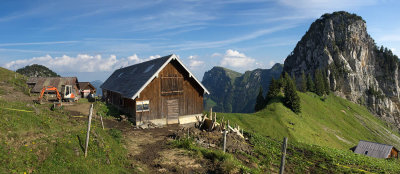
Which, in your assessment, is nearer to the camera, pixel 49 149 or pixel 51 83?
pixel 49 149

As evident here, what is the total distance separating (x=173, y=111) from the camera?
2633 centimetres

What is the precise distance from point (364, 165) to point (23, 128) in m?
27.5

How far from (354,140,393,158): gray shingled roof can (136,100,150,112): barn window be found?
43987 mm

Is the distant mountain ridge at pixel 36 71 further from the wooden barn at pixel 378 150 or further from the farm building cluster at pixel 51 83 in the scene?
the wooden barn at pixel 378 150

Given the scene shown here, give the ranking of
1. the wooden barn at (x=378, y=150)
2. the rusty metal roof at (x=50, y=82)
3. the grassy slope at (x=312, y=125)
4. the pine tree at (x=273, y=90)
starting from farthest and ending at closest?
the pine tree at (x=273, y=90), the rusty metal roof at (x=50, y=82), the grassy slope at (x=312, y=125), the wooden barn at (x=378, y=150)

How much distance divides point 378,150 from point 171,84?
43.2m

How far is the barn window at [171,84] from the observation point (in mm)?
25547

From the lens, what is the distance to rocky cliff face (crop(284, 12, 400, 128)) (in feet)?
382

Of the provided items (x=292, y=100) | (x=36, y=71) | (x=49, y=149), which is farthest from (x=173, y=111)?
(x=36, y=71)

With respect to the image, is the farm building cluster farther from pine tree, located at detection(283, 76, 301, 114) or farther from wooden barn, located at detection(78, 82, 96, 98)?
pine tree, located at detection(283, 76, 301, 114)

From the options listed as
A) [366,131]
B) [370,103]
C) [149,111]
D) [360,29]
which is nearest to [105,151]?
[149,111]

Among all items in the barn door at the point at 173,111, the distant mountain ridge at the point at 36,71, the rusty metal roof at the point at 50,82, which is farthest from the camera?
the distant mountain ridge at the point at 36,71

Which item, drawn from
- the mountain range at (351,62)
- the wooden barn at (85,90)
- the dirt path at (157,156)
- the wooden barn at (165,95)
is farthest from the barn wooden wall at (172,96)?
the mountain range at (351,62)

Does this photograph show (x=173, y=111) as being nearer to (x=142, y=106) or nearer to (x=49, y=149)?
(x=142, y=106)
